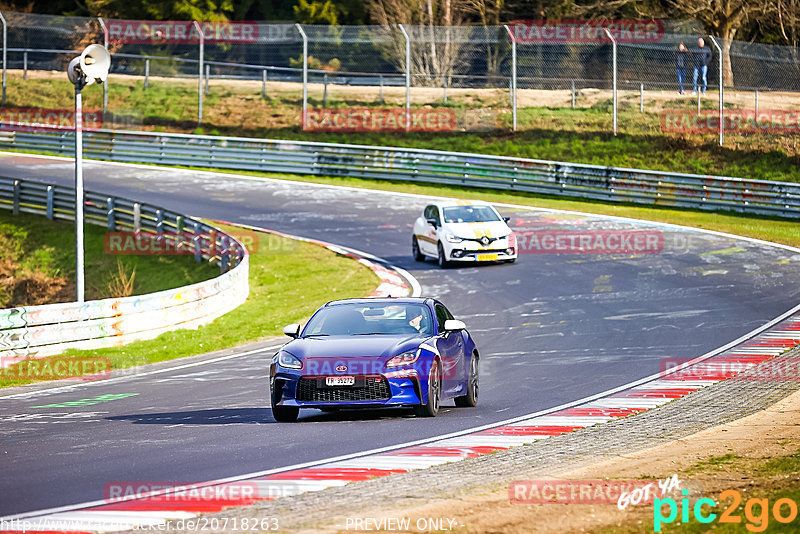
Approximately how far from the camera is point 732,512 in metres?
7.47

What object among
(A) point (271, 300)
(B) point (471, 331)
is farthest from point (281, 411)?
(A) point (271, 300)

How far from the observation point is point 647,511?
7551mm

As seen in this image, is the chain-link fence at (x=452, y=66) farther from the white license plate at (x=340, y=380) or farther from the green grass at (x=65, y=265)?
the white license plate at (x=340, y=380)

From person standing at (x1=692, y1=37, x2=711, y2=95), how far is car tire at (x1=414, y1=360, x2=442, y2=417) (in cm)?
2781

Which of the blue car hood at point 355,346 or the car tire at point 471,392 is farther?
the car tire at point 471,392

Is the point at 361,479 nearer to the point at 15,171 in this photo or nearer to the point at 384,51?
the point at 15,171

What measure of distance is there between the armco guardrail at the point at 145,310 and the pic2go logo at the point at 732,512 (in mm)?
11807

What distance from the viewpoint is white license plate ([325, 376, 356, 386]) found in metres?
11.4

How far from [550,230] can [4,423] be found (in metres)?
19.9

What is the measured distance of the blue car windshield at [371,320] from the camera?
1241 cm

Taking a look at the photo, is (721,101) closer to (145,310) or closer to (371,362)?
(145,310)

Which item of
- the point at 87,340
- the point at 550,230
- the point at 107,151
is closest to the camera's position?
the point at 87,340

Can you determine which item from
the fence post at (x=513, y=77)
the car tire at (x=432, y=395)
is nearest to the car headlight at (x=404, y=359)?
the car tire at (x=432, y=395)

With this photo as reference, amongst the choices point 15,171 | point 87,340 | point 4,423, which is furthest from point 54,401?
point 15,171
